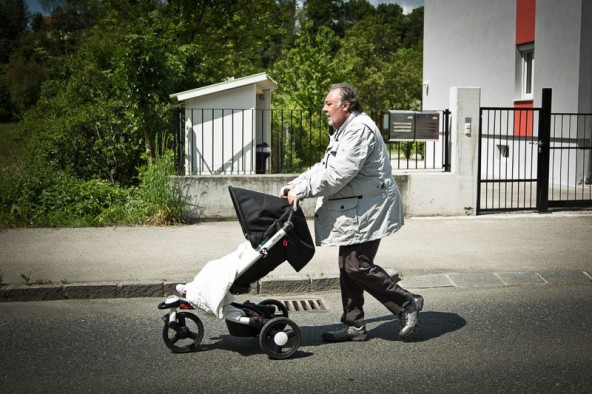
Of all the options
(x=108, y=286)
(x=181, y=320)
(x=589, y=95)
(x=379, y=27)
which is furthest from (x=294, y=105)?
(x=379, y=27)

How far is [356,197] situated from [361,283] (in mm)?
681

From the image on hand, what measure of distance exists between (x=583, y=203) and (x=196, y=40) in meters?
11.7

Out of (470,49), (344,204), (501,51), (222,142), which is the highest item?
(470,49)

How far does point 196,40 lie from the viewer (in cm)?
1975

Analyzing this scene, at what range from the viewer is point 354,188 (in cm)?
542

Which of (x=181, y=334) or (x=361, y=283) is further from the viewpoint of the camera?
(x=361, y=283)

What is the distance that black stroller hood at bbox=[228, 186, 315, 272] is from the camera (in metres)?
5.08

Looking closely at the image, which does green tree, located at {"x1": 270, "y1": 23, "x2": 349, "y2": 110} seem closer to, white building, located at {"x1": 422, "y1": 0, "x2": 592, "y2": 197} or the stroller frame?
white building, located at {"x1": 422, "y1": 0, "x2": 592, "y2": 197}

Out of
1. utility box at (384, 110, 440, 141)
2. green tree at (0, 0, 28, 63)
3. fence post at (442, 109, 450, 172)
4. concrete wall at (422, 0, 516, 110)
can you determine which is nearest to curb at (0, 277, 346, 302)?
utility box at (384, 110, 440, 141)

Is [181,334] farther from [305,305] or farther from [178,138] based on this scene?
[178,138]

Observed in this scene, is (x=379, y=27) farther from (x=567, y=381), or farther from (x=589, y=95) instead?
(x=567, y=381)

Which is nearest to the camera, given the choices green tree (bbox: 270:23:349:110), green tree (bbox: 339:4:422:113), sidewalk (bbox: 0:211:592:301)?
sidewalk (bbox: 0:211:592:301)

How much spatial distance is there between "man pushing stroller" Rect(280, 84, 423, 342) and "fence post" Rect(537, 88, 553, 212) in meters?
7.02

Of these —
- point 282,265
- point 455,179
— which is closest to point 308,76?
point 455,179
